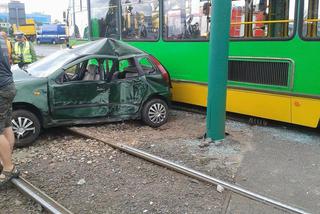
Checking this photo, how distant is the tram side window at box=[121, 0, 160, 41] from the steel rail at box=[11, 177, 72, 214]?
17.5 ft

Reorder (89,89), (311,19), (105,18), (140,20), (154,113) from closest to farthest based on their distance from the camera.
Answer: (311,19), (89,89), (154,113), (140,20), (105,18)

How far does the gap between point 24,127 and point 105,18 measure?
17.0ft

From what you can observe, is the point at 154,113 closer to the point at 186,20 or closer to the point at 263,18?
the point at 186,20

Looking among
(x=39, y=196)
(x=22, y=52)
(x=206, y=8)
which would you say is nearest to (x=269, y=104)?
(x=206, y=8)

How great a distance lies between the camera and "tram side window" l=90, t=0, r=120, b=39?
407 inches

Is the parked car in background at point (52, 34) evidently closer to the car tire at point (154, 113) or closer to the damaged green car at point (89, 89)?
the damaged green car at point (89, 89)

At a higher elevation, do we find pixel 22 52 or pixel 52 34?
pixel 52 34

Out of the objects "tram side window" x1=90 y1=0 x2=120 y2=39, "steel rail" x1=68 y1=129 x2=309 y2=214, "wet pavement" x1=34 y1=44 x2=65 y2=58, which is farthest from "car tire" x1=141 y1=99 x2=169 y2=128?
"wet pavement" x1=34 y1=44 x2=65 y2=58

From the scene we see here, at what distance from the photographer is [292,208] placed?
4.08 metres

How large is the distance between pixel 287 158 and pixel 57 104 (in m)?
3.68

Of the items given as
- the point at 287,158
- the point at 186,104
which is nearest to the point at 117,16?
the point at 186,104

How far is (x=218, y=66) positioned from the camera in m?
6.19

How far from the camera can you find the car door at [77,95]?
261 inches

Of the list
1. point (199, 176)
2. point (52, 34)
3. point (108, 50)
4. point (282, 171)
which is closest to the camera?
point (199, 176)
